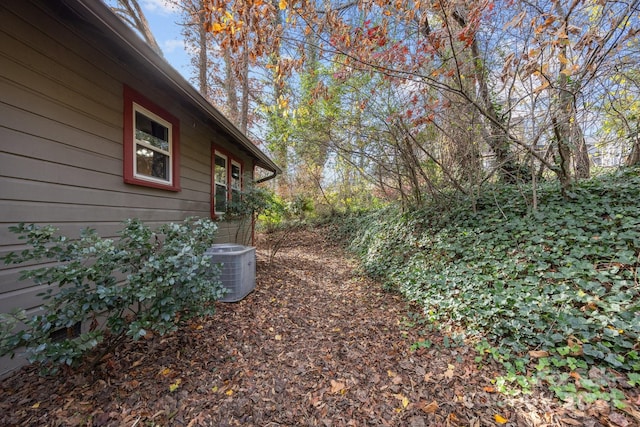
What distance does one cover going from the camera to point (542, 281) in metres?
2.70

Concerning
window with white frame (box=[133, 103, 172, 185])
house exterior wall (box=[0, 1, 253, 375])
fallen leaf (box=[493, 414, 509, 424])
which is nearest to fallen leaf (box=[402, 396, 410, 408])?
fallen leaf (box=[493, 414, 509, 424])

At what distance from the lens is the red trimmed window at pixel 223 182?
5.23 m

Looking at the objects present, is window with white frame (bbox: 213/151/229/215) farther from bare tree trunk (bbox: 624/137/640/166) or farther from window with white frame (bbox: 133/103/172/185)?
bare tree trunk (bbox: 624/137/640/166)

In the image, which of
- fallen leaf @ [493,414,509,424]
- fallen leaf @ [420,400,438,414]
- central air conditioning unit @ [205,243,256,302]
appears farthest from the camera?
central air conditioning unit @ [205,243,256,302]

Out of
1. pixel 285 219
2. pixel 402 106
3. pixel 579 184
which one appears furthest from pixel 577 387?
pixel 285 219

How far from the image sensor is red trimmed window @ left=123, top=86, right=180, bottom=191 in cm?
290

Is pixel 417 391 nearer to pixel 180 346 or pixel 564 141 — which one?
pixel 180 346

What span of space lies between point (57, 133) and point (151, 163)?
3.90 ft

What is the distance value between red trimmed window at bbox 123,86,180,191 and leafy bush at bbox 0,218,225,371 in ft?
4.08

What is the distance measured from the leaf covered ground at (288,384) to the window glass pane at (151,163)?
2.06m

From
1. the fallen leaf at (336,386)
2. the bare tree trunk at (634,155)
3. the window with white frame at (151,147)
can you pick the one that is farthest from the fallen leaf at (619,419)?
the bare tree trunk at (634,155)

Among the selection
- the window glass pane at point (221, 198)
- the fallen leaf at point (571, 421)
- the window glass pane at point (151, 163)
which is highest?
the window glass pane at point (151, 163)

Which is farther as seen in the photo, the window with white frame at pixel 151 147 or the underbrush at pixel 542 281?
the window with white frame at pixel 151 147

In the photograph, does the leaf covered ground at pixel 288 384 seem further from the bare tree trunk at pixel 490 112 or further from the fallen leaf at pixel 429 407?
the bare tree trunk at pixel 490 112
